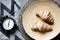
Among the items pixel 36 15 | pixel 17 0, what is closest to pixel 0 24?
pixel 17 0

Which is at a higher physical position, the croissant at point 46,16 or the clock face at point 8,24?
the clock face at point 8,24

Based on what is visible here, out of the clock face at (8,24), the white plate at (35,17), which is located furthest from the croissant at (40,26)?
the clock face at (8,24)

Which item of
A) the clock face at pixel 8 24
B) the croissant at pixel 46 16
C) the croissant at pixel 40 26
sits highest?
the clock face at pixel 8 24

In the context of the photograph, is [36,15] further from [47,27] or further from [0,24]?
[0,24]

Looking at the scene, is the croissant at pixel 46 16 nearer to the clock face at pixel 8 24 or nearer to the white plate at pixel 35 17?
the white plate at pixel 35 17

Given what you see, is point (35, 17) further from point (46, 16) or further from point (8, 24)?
point (8, 24)

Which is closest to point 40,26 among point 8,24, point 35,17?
point 35,17

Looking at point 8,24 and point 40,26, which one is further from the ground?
point 8,24

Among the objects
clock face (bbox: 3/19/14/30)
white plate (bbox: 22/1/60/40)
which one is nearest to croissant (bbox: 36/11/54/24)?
white plate (bbox: 22/1/60/40)

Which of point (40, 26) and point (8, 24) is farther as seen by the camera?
point (8, 24)
